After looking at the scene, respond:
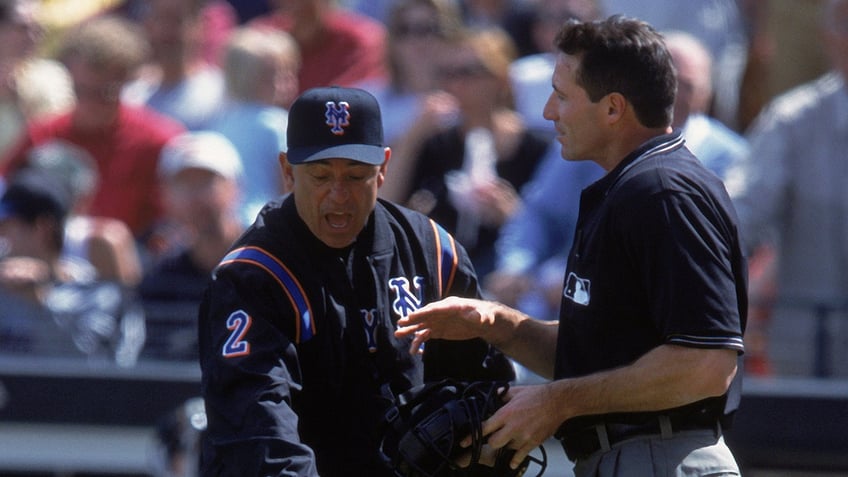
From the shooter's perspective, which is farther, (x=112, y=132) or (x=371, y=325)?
(x=112, y=132)

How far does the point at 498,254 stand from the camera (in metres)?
7.08

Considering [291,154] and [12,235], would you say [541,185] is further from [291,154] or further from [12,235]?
[291,154]

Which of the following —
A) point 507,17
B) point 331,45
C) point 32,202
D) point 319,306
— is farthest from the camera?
point 507,17

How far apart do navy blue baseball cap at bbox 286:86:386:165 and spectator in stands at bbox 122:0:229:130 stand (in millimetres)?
4519

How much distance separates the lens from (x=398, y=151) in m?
7.40

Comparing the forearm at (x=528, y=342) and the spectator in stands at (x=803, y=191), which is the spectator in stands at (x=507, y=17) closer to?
the spectator in stands at (x=803, y=191)

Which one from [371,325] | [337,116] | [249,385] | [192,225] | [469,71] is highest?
[469,71]

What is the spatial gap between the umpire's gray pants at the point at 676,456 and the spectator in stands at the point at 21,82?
225 inches

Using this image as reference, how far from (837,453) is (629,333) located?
10.2ft

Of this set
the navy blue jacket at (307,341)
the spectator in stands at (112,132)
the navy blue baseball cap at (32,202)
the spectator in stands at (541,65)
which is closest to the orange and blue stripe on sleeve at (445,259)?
the navy blue jacket at (307,341)

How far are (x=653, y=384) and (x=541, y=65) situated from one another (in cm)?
475

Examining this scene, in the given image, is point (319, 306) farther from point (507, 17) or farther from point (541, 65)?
point (507, 17)

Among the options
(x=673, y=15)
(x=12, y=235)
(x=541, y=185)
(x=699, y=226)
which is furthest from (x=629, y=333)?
(x=673, y=15)

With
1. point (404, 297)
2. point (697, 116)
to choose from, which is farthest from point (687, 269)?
point (697, 116)
